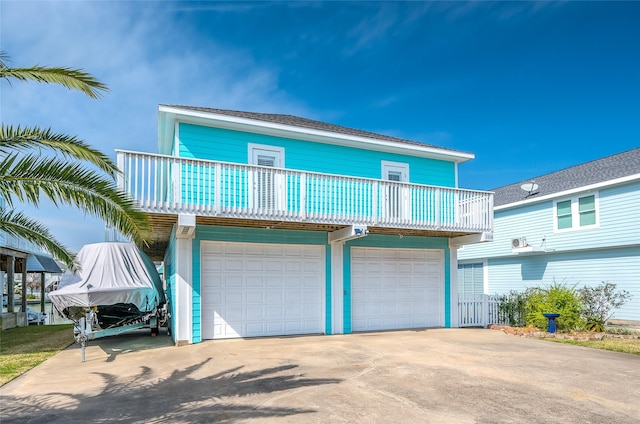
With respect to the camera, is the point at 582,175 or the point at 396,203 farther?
the point at 582,175

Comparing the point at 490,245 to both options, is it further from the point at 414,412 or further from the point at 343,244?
the point at 414,412

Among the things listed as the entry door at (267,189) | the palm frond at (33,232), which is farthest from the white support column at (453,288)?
the palm frond at (33,232)

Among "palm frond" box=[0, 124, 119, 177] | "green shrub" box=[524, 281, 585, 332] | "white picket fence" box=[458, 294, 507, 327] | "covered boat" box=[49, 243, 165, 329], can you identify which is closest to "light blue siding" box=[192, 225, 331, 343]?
"covered boat" box=[49, 243, 165, 329]

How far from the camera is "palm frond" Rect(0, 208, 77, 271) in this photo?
636cm

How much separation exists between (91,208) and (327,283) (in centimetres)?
745

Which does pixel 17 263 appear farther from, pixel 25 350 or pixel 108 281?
pixel 108 281

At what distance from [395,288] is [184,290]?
6.38 m

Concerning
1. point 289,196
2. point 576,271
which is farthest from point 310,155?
point 576,271

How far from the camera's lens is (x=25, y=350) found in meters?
10.4

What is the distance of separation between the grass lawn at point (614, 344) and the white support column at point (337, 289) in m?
5.74

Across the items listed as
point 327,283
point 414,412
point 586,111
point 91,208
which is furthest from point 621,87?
point 91,208

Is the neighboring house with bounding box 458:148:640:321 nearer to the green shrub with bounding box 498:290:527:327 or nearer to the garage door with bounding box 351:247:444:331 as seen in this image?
the green shrub with bounding box 498:290:527:327

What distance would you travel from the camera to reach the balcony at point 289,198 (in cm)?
929

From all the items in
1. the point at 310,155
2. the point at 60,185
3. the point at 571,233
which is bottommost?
the point at 571,233
